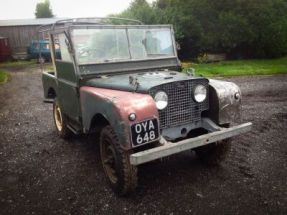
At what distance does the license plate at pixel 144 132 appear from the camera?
3242 mm

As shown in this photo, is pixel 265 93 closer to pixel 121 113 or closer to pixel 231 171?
pixel 231 171

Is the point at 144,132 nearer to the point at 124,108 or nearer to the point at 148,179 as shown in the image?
the point at 124,108

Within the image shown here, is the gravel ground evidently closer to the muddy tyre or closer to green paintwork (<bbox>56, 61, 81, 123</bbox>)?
the muddy tyre

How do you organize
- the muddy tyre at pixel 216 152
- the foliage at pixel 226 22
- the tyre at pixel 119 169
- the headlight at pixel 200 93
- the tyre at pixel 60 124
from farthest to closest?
the foliage at pixel 226 22, the tyre at pixel 60 124, the muddy tyre at pixel 216 152, the headlight at pixel 200 93, the tyre at pixel 119 169

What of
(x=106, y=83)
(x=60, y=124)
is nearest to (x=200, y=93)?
(x=106, y=83)

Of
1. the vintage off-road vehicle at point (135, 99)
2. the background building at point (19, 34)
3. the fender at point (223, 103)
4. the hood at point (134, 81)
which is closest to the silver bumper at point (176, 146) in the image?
the vintage off-road vehicle at point (135, 99)

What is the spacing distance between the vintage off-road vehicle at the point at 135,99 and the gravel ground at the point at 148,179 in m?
0.29

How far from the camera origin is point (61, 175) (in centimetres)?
441

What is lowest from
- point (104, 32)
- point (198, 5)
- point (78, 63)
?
point (78, 63)

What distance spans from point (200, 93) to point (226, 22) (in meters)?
14.2

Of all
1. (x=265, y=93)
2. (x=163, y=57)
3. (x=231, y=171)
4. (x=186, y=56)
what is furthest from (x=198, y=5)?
(x=231, y=171)

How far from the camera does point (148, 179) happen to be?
13.6 feet

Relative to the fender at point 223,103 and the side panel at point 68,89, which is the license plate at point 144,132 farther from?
the side panel at point 68,89

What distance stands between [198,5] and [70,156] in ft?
47.5
